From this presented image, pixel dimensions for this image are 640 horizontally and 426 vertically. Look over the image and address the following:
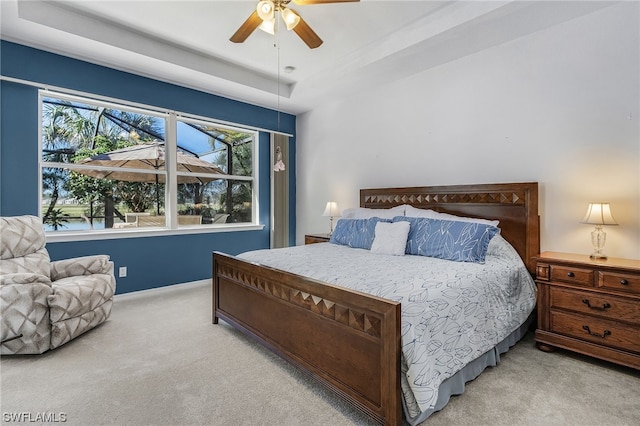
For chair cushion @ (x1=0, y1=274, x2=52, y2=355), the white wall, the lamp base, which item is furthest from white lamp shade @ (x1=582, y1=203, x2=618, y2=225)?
chair cushion @ (x1=0, y1=274, x2=52, y2=355)

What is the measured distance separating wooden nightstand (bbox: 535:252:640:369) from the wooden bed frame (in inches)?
17.8

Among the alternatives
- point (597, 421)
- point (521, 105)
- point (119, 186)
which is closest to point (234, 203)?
point (119, 186)

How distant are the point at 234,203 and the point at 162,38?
2.40 metres

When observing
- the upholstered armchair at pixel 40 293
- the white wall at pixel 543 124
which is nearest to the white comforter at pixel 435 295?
the white wall at pixel 543 124

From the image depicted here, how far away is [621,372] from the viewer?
7.17 ft

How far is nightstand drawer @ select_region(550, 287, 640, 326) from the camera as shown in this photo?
2.12 meters

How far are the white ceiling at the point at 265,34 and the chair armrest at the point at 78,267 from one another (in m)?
2.15

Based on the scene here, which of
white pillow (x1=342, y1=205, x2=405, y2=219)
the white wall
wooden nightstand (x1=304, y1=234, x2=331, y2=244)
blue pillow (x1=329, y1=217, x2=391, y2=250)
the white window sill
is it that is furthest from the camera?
wooden nightstand (x1=304, y1=234, x2=331, y2=244)

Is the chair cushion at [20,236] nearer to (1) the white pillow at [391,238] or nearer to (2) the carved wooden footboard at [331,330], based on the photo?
(2) the carved wooden footboard at [331,330]

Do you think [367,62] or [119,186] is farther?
[119,186]

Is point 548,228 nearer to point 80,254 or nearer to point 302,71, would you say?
point 302,71

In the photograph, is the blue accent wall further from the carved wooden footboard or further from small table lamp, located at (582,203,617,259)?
small table lamp, located at (582,203,617,259)

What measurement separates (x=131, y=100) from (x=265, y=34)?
1.89 m

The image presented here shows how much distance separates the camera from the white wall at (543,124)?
256cm
